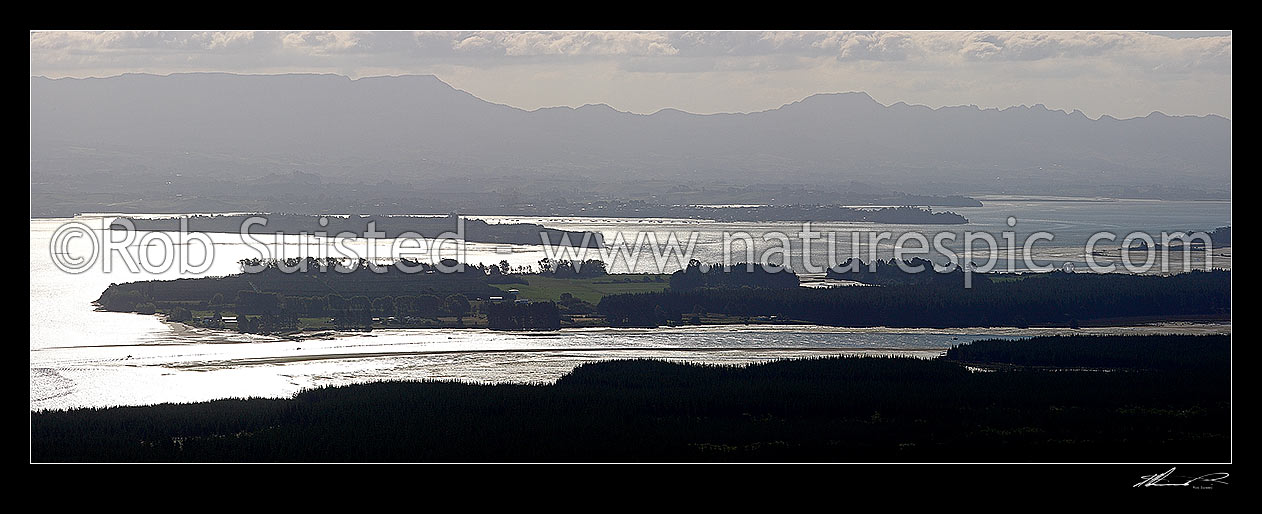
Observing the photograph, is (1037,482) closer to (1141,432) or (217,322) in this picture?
(1141,432)

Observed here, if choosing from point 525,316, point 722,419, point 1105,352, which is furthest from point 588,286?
point 1105,352

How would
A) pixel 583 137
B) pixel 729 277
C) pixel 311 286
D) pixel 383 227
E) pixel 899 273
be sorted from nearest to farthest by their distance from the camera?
pixel 311 286, pixel 729 277, pixel 899 273, pixel 383 227, pixel 583 137

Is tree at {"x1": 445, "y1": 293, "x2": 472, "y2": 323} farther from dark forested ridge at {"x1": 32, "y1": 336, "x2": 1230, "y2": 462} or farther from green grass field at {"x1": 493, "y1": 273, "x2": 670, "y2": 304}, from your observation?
dark forested ridge at {"x1": 32, "y1": 336, "x2": 1230, "y2": 462}

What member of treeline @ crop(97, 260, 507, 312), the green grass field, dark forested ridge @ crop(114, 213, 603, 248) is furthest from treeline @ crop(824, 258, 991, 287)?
treeline @ crop(97, 260, 507, 312)

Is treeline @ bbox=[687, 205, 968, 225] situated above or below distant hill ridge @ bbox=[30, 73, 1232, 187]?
below

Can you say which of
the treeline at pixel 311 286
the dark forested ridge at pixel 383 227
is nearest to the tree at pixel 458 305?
the treeline at pixel 311 286

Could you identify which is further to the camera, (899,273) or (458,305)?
(899,273)

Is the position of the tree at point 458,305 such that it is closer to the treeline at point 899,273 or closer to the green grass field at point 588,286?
the green grass field at point 588,286
